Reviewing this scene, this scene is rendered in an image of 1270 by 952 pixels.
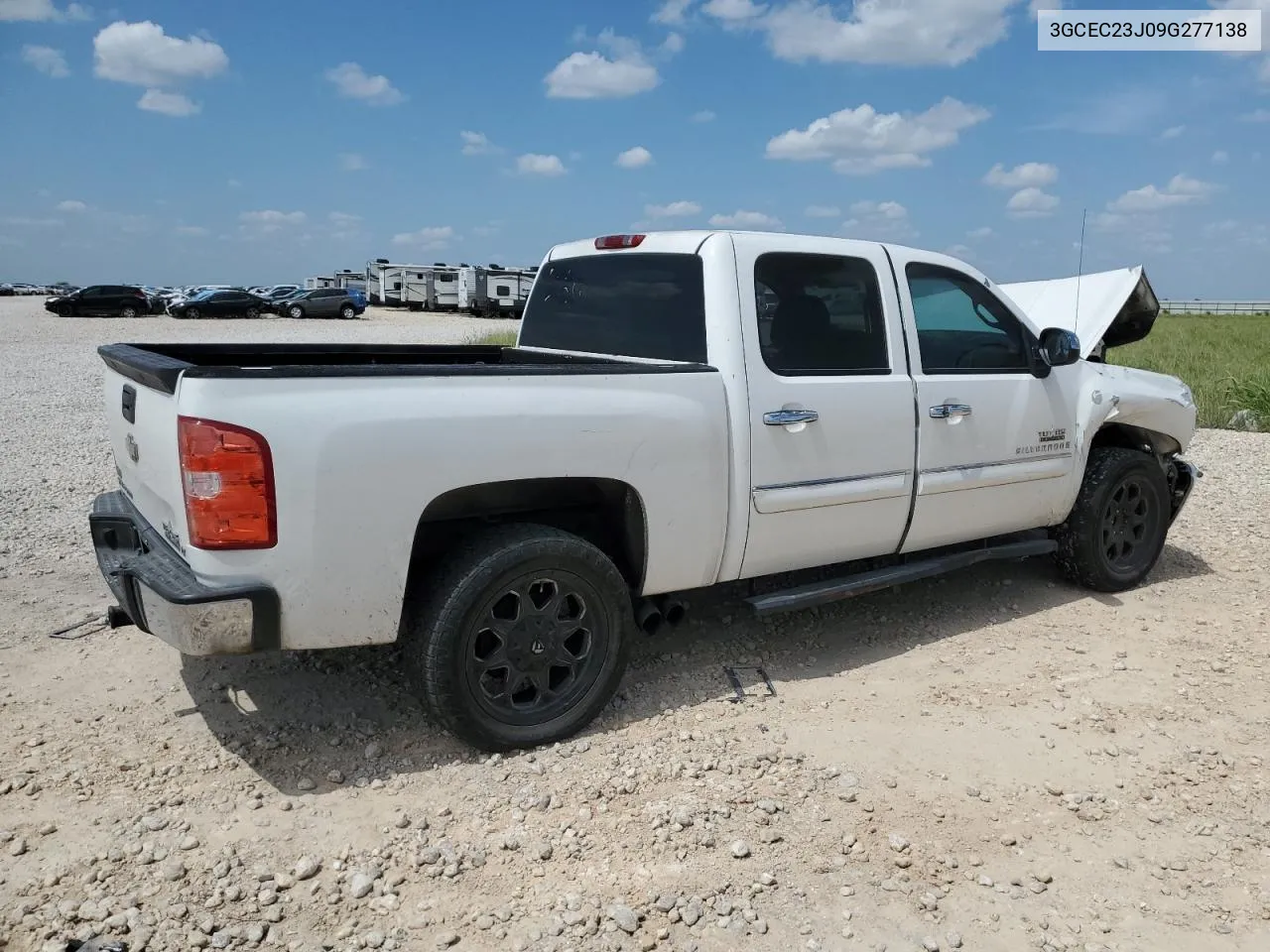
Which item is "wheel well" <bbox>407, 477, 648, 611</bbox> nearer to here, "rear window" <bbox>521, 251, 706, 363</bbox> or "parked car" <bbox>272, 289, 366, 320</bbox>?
"rear window" <bbox>521, 251, 706, 363</bbox>

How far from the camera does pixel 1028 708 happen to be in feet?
14.0

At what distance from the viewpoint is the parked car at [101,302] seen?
129 feet

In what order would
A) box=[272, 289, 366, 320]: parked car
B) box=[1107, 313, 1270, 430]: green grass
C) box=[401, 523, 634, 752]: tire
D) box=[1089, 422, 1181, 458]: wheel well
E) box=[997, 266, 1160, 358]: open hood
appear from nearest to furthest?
box=[401, 523, 634, 752]: tire
box=[1089, 422, 1181, 458]: wheel well
box=[997, 266, 1160, 358]: open hood
box=[1107, 313, 1270, 430]: green grass
box=[272, 289, 366, 320]: parked car

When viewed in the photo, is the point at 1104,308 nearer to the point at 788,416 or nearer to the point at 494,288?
the point at 788,416

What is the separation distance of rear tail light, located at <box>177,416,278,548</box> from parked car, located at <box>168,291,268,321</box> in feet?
134

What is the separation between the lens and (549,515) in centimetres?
404

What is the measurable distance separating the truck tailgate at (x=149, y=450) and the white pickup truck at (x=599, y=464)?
0.02 metres

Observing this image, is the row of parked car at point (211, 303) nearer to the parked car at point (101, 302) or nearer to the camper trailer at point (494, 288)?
the parked car at point (101, 302)

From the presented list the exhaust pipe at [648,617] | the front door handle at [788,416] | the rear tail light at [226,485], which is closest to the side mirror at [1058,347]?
the front door handle at [788,416]

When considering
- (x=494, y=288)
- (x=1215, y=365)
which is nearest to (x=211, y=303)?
(x=494, y=288)

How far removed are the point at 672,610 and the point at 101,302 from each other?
42.7 meters

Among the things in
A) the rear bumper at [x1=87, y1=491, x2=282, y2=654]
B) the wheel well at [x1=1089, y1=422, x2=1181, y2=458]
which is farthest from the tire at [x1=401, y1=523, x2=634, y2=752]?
the wheel well at [x1=1089, y1=422, x2=1181, y2=458]

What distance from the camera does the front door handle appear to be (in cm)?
405

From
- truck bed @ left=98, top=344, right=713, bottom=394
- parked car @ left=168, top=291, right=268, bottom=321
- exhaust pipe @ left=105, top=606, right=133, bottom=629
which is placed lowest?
exhaust pipe @ left=105, top=606, right=133, bottom=629
